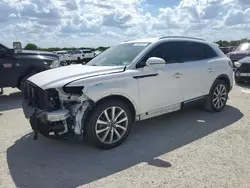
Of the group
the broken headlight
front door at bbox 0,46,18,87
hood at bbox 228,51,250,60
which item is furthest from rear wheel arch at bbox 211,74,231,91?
hood at bbox 228,51,250,60

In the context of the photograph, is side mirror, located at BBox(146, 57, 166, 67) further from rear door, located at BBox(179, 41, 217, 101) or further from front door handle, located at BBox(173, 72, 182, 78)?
rear door, located at BBox(179, 41, 217, 101)

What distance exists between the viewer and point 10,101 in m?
8.42

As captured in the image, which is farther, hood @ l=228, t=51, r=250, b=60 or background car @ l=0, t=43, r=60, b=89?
hood @ l=228, t=51, r=250, b=60

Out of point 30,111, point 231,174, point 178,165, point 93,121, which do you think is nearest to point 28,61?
point 30,111

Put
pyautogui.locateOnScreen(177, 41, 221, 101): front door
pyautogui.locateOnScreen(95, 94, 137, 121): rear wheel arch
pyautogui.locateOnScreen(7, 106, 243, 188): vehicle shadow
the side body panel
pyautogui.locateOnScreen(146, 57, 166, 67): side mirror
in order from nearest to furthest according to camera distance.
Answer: pyautogui.locateOnScreen(7, 106, 243, 188): vehicle shadow, the side body panel, pyautogui.locateOnScreen(95, 94, 137, 121): rear wheel arch, pyautogui.locateOnScreen(146, 57, 166, 67): side mirror, pyautogui.locateOnScreen(177, 41, 221, 101): front door

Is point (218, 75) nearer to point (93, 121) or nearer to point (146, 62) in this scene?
point (146, 62)

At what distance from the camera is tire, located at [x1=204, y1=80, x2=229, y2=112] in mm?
6203

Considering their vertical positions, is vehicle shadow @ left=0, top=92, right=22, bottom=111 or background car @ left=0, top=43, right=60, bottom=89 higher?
background car @ left=0, top=43, right=60, bottom=89

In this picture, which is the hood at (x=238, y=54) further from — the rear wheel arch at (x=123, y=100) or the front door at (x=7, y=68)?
the rear wheel arch at (x=123, y=100)

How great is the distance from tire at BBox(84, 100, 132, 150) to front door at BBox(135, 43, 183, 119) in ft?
1.38

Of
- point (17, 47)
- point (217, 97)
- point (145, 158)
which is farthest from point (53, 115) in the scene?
point (17, 47)

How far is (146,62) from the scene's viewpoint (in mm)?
4660

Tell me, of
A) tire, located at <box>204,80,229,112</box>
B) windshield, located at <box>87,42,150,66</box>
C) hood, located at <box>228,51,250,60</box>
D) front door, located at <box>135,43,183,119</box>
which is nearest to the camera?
front door, located at <box>135,43,183,119</box>

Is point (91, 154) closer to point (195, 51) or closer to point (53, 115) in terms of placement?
point (53, 115)
